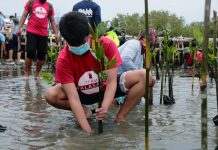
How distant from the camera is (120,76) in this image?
422 centimetres

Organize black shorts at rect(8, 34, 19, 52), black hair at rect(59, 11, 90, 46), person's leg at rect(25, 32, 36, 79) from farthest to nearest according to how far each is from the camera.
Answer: black shorts at rect(8, 34, 19, 52)
person's leg at rect(25, 32, 36, 79)
black hair at rect(59, 11, 90, 46)

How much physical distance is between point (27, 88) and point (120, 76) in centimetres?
326

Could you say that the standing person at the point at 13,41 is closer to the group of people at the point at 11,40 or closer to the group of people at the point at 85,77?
the group of people at the point at 11,40

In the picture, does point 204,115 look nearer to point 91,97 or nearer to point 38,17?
point 91,97

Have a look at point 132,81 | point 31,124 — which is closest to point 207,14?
point 132,81

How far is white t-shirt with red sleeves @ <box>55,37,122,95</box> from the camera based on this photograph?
3793 millimetres

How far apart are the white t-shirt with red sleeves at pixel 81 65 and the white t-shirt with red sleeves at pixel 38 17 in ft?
14.5

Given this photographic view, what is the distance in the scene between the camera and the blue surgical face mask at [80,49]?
3.70 m

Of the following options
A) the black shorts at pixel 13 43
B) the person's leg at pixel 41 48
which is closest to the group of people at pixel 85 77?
the person's leg at pixel 41 48

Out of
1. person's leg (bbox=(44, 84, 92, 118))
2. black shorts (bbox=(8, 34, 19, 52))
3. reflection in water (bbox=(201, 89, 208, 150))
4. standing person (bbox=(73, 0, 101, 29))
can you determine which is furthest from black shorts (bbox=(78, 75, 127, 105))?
black shorts (bbox=(8, 34, 19, 52))

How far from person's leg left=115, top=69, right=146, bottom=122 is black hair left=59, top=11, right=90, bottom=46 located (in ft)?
2.54

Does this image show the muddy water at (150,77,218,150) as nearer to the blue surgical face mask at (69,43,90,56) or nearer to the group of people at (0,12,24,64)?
the blue surgical face mask at (69,43,90,56)

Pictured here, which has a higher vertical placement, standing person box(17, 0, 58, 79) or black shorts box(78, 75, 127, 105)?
standing person box(17, 0, 58, 79)

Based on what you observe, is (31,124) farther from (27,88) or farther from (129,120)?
(27,88)
